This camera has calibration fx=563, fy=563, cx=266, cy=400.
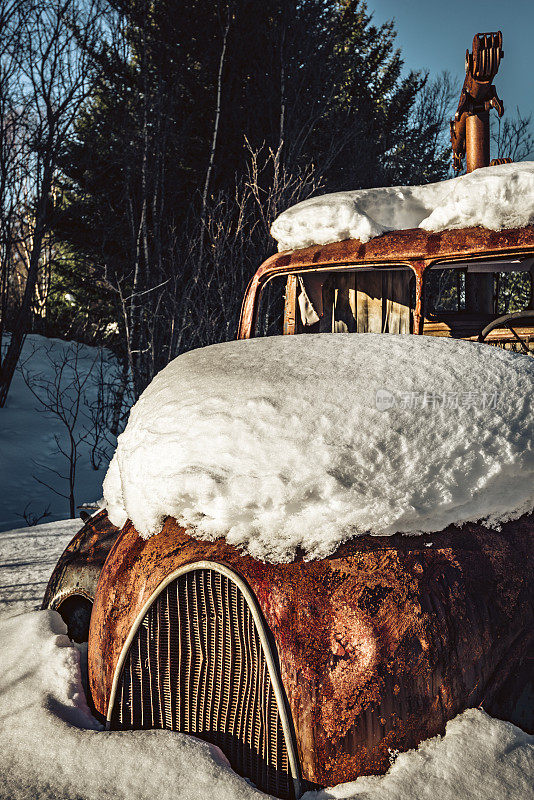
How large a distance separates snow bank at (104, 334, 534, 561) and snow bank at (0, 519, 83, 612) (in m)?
1.88

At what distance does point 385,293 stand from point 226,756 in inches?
121

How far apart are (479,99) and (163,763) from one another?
3.92 metres

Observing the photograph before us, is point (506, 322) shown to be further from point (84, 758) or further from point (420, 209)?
point (84, 758)

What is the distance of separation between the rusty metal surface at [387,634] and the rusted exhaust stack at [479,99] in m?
2.90

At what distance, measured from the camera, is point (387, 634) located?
1354mm

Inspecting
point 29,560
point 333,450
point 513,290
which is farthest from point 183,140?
point 333,450

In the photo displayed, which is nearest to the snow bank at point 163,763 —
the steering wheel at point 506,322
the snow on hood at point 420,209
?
the steering wheel at point 506,322

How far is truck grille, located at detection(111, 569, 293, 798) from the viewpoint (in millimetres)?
1469

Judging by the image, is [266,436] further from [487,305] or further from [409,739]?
[487,305]

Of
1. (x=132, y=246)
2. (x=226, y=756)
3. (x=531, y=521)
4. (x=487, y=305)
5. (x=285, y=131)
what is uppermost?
(x=285, y=131)

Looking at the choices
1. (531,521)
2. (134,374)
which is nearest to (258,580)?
(531,521)

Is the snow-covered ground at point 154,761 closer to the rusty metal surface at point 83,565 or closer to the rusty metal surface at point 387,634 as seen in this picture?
the rusty metal surface at point 387,634

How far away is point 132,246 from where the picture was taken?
999cm

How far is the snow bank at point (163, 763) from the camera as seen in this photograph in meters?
1.28
